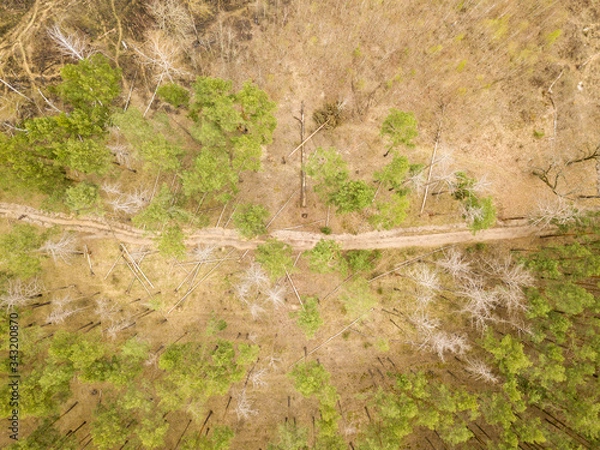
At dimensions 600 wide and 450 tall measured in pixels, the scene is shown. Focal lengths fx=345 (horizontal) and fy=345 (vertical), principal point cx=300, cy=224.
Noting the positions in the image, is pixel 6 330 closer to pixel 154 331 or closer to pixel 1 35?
pixel 154 331

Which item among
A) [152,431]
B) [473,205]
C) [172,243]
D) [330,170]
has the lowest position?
[152,431]

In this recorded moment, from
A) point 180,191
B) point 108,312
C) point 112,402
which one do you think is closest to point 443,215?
point 180,191

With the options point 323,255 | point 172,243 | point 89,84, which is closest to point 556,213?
point 323,255

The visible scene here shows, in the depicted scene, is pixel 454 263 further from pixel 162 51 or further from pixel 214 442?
pixel 162 51

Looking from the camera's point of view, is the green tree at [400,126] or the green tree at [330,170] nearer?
the green tree at [400,126]

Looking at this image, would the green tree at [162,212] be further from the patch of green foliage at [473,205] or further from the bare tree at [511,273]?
the bare tree at [511,273]

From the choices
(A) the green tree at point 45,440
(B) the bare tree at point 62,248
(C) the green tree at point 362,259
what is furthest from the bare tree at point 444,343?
(B) the bare tree at point 62,248
